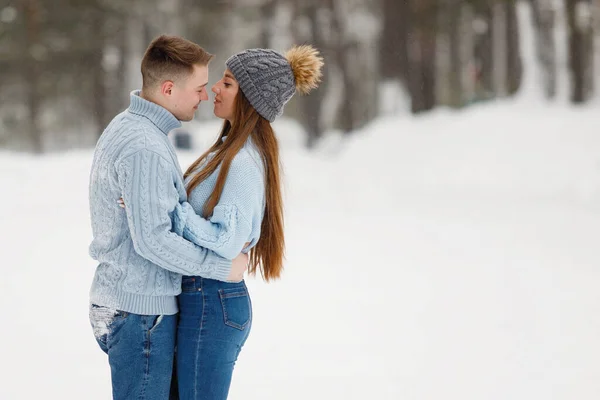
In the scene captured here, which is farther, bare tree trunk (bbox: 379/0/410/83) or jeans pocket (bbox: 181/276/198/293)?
bare tree trunk (bbox: 379/0/410/83)

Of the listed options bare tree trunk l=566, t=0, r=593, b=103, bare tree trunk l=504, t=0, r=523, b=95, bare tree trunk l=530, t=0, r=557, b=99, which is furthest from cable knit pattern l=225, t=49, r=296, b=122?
bare tree trunk l=504, t=0, r=523, b=95

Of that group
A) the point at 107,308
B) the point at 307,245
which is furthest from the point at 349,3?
the point at 107,308

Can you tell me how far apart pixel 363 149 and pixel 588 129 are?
222 inches

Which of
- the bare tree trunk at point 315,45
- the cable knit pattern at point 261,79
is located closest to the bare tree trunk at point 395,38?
the bare tree trunk at point 315,45

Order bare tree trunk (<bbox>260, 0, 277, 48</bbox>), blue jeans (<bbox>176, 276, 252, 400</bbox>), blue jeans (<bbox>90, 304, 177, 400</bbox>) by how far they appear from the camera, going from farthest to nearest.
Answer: bare tree trunk (<bbox>260, 0, 277, 48</bbox>) < blue jeans (<bbox>176, 276, 252, 400</bbox>) < blue jeans (<bbox>90, 304, 177, 400</bbox>)

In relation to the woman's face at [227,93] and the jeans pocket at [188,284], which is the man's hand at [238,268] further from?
the woman's face at [227,93]

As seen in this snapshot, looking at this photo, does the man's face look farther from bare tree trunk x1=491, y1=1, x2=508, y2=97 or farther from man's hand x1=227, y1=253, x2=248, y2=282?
bare tree trunk x1=491, y1=1, x2=508, y2=97

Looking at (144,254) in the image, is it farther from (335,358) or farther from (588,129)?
(588,129)

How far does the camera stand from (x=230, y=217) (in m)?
2.85

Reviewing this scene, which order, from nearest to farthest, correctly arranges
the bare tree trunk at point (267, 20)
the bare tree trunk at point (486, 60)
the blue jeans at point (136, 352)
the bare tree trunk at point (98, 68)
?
the blue jeans at point (136, 352) → the bare tree trunk at point (98, 68) → the bare tree trunk at point (267, 20) → the bare tree trunk at point (486, 60)

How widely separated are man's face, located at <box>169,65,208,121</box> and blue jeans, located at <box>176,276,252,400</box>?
658mm

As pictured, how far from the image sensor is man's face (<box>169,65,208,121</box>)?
291 centimetres

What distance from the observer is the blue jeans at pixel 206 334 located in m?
2.89

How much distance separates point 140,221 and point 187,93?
57 cm
